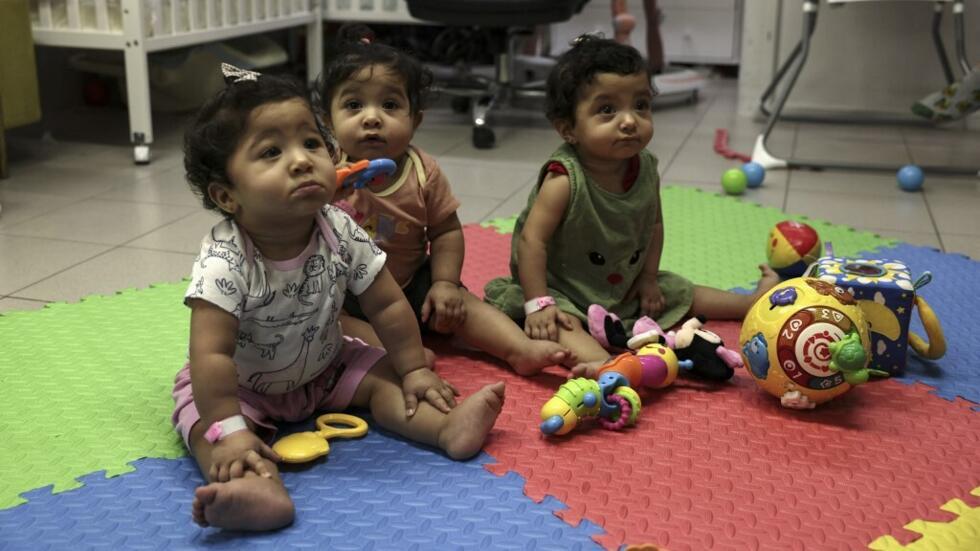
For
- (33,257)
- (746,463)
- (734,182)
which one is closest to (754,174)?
(734,182)

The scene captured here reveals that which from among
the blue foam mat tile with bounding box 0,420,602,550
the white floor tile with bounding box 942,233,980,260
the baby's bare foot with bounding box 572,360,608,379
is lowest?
the blue foam mat tile with bounding box 0,420,602,550

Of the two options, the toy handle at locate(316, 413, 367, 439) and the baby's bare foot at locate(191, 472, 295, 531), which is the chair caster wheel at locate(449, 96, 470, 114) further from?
the baby's bare foot at locate(191, 472, 295, 531)

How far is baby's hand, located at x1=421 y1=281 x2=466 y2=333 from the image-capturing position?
4.33 ft

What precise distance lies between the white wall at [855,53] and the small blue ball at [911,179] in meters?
0.90

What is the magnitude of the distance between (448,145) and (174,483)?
183 centimetres

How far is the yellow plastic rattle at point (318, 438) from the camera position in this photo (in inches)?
41.3

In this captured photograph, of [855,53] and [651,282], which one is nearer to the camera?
[651,282]

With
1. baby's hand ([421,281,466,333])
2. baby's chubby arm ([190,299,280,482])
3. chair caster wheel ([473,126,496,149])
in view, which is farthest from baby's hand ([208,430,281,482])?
chair caster wheel ([473,126,496,149])

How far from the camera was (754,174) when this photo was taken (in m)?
2.34

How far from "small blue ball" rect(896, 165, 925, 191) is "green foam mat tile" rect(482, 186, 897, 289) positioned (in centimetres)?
39

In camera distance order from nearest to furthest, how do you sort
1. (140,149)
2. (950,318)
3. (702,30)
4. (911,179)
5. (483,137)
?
(950,318)
(911,179)
(140,149)
(483,137)
(702,30)

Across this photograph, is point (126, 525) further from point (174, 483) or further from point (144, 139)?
point (144, 139)

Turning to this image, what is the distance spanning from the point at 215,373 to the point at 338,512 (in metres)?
0.18

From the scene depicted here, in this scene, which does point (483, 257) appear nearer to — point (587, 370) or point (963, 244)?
point (587, 370)
